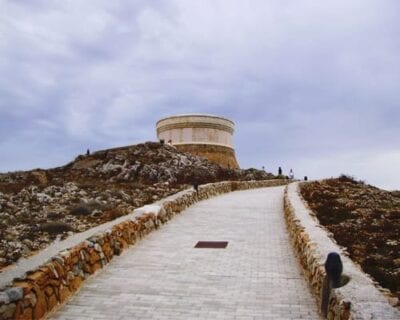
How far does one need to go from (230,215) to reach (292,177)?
107 feet

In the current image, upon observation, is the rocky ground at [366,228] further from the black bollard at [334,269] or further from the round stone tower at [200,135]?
the round stone tower at [200,135]

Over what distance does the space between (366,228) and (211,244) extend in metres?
5.46

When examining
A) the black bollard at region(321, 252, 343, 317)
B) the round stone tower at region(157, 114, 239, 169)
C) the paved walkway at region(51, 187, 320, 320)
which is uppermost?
the round stone tower at region(157, 114, 239, 169)

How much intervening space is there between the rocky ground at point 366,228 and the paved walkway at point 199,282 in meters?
1.42

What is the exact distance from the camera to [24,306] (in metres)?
5.68

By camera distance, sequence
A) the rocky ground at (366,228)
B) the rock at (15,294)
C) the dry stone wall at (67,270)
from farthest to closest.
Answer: the rocky ground at (366,228) → the dry stone wall at (67,270) → the rock at (15,294)

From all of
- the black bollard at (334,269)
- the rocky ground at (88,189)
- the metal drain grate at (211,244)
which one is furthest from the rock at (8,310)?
the metal drain grate at (211,244)

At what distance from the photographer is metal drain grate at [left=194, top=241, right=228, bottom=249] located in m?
10.6

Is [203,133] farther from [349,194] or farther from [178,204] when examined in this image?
[178,204]

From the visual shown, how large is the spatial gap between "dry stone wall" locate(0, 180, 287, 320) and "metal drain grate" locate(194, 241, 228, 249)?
149 cm

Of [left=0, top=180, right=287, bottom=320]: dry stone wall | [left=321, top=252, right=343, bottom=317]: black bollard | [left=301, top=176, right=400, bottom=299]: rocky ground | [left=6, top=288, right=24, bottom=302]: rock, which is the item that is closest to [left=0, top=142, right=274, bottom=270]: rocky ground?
[left=0, top=180, right=287, bottom=320]: dry stone wall

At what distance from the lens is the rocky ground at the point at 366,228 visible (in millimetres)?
8992

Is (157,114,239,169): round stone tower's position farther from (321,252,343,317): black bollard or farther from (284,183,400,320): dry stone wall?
(321,252,343,317): black bollard

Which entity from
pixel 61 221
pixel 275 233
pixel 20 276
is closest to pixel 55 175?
pixel 61 221
